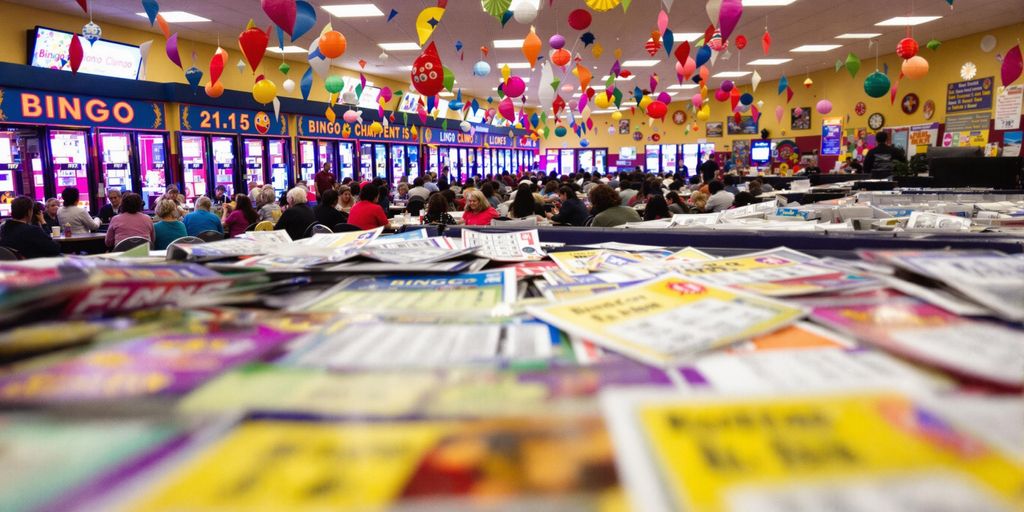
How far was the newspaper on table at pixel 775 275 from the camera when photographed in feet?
3.51

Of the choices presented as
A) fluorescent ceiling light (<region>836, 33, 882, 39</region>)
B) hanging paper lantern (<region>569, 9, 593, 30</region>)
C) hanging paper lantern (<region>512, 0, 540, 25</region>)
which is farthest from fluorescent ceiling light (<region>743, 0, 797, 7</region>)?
hanging paper lantern (<region>512, 0, 540, 25</region>)

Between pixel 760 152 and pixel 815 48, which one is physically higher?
pixel 815 48

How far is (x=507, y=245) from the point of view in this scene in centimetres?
173

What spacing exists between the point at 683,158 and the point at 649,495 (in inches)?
1005

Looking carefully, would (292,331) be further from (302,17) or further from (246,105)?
(246,105)

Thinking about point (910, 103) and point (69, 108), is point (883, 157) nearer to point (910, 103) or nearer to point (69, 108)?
point (910, 103)

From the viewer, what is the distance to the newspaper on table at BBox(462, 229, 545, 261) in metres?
1.56

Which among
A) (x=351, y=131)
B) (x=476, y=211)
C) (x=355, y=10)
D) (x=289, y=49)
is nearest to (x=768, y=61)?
(x=351, y=131)

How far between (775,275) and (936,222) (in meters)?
1.75

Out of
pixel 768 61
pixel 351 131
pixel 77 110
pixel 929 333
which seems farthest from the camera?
pixel 768 61

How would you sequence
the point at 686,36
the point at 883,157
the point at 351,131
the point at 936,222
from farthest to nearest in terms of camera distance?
the point at 351,131
the point at 686,36
the point at 883,157
the point at 936,222

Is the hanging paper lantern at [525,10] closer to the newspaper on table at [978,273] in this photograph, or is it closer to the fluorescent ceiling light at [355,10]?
the fluorescent ceiling light at [355,10]

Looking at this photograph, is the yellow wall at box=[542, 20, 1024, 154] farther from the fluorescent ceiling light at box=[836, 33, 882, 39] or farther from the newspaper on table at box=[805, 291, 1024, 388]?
the newspaper on table at box=[805, 291, 1024, 388]

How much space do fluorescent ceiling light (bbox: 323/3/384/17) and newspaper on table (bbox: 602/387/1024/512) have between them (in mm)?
9296
